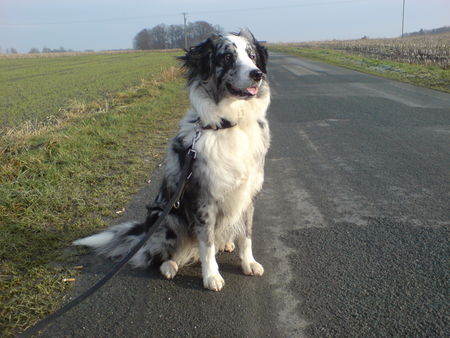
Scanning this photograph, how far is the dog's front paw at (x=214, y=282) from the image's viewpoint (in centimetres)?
314

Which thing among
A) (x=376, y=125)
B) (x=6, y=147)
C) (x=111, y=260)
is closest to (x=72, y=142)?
(x=6, y=147)

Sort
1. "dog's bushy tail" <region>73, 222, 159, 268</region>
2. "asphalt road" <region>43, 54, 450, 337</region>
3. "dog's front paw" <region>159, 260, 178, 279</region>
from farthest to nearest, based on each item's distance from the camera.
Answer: "dog's bushy tail" <region>73, 222, 159, 268</region>, "dog's front paw" <region>159, 260, 178, 279</region>, "asphalt road" <region>43, 54, 450, 337</region>

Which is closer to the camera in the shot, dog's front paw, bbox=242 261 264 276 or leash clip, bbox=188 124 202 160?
leash clip, bbox=188 124 202 160

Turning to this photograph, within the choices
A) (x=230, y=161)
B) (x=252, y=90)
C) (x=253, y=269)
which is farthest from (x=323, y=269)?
(x=252, y=90)

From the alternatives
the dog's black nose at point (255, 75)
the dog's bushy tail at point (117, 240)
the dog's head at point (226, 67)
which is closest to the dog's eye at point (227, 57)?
the dog's head at point (226, 67)

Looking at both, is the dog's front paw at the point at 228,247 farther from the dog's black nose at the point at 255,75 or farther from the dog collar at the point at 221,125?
the dog's black nose at the point at 255,75

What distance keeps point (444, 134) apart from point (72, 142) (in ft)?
24.2

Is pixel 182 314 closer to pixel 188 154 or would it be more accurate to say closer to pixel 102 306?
pixel 102 306

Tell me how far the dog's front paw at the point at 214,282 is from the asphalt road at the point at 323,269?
6 cm

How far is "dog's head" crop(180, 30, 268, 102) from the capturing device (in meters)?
3.22

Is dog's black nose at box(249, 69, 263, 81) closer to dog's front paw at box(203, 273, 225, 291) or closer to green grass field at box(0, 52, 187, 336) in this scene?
green grass field at box(0, 52, 187, 336)

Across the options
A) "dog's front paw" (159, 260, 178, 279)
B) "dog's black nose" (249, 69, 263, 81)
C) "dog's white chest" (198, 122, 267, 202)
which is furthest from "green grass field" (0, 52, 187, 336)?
"dog's white chest" (198, 122, 267, 202)

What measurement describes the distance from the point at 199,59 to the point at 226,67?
28 cm

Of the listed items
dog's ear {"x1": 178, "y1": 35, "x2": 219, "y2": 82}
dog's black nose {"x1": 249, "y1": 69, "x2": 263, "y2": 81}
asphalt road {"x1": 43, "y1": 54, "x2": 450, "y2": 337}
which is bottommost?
asphalt road {"x1": 43, "y1": 54, "x2": 450, "y2": 337}
